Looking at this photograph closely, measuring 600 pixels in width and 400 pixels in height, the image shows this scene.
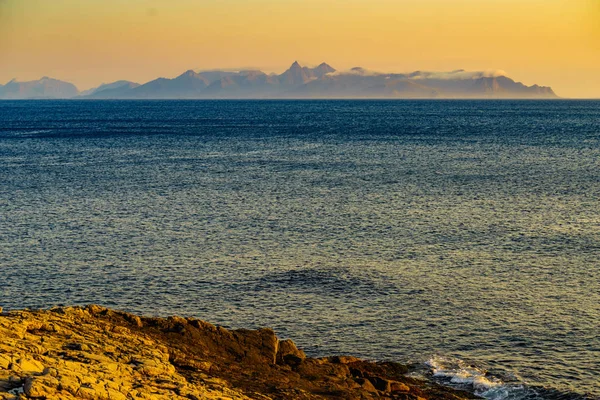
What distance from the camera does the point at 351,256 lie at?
47844mm

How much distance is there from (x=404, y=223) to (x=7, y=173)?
5402 centimetres

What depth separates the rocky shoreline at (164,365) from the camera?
20.8 metres

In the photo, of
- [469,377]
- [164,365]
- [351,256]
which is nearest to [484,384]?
[469,377]

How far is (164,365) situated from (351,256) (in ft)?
81.8

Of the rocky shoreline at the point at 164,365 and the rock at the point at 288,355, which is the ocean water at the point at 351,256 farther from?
the rocky shoreline at the point at 164,365

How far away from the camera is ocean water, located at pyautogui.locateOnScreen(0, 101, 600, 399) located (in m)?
34.6

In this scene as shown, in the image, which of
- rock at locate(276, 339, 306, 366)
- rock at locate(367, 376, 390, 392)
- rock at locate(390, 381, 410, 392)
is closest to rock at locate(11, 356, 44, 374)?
rock at locate(276, 339, 306, 366)

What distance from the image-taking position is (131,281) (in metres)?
43.2

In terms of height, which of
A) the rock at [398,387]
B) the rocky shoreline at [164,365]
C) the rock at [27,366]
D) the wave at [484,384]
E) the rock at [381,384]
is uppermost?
the rock at [27,366]

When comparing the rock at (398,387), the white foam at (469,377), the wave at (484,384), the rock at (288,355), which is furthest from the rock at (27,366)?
the white foam at (469,377)

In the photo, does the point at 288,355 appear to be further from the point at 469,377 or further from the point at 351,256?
the point at 351,256

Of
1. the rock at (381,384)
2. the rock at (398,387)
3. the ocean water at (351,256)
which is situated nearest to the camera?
the rock at (381,384)

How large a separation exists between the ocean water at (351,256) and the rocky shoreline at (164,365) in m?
4.60

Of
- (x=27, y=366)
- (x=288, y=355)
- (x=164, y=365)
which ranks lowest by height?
(x=288, y=355)
